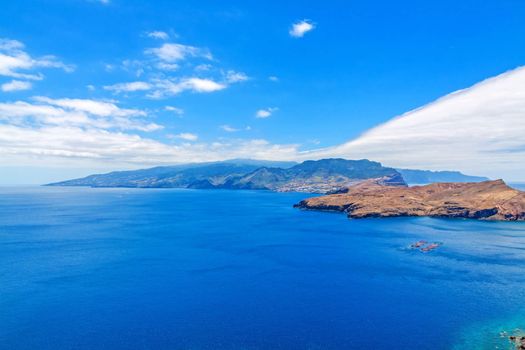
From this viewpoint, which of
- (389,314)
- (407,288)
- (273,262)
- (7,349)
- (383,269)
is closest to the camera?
(7,349)

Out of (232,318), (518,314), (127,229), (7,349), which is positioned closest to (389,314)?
(518,314)

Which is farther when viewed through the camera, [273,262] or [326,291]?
[273,262]

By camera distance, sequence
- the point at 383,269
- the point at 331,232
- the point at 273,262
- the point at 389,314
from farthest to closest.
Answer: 1. the point at 331,232
2. the point at 273,262
3. the point at 383,269
4. the point at 389,314

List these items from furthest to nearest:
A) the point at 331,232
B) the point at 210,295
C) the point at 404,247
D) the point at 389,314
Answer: the point at 331,232
the point at 404,247
the point at 210,295
the point at 389,314

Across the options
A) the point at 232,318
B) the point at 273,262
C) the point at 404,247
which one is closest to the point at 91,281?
the point at 232,318

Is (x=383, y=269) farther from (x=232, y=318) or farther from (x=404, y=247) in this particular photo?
(x=232, y=318)

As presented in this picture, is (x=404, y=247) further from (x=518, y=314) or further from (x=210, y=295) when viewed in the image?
(x=210, y=295)
